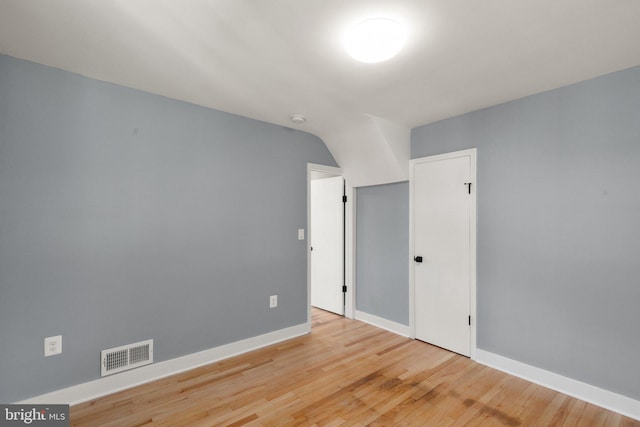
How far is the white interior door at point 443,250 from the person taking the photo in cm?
305

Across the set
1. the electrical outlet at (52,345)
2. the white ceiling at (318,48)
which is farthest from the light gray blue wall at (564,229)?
the electrical outlet at (52,345)

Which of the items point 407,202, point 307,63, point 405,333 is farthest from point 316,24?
point 405,333

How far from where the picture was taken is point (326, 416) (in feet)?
6.89

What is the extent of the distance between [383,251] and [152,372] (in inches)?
108

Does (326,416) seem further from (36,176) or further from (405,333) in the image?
(36,176)

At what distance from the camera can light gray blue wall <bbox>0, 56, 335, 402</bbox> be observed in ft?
6.82

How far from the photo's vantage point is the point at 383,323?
12.5 ft

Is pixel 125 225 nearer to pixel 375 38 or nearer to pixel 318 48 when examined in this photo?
pixel 318 48

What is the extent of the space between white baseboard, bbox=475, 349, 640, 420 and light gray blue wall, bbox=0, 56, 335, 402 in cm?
216

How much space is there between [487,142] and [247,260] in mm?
2705

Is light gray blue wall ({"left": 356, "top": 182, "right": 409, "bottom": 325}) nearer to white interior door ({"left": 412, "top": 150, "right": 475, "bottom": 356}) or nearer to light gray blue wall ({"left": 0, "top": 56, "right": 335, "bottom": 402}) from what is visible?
white interior door ({"left": 412, "top": 150, "right": 475, "bottom": 356})

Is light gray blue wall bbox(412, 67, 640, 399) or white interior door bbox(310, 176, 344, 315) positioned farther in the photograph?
white interior door bbox(310, 176, 344, 315)

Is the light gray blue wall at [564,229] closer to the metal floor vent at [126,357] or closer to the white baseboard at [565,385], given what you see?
the white baseboard at [565,385]

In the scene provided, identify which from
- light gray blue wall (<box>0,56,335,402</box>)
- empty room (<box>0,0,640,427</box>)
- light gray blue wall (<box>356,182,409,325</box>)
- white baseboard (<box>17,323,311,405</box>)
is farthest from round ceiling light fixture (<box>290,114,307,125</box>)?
white baseboard (<box>17,323,311,405</box>)
